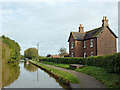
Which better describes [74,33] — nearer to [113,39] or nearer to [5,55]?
A: [113,39]

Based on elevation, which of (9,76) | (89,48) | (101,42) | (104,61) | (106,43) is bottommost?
(9,76)

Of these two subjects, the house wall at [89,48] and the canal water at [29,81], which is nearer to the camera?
the canal water at [29,81]

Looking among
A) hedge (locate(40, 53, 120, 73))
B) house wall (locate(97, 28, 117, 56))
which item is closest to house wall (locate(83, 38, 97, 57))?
house wall (locate(97, 28, 117, 56))

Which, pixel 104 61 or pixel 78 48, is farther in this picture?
pixel 78 48

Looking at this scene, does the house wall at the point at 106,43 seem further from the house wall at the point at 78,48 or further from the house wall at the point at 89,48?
the house wall at the point at 78,48

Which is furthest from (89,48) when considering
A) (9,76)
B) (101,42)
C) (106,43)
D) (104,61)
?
(9,76)

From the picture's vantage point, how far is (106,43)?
30.2 meters

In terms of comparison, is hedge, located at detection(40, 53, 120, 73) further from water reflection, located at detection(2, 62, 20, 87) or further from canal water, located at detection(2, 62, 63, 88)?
water reflection, located at detection(2, 62, 20, 87)

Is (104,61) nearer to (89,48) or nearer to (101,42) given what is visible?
(101,42)

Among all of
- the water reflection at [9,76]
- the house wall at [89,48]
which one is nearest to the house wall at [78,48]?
the house wall at [89,48]

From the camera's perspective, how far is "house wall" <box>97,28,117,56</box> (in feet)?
97.0

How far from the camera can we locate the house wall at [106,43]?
97.0ft

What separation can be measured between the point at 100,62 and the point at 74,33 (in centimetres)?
1775

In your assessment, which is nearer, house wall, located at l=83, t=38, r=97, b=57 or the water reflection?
the water reflection
